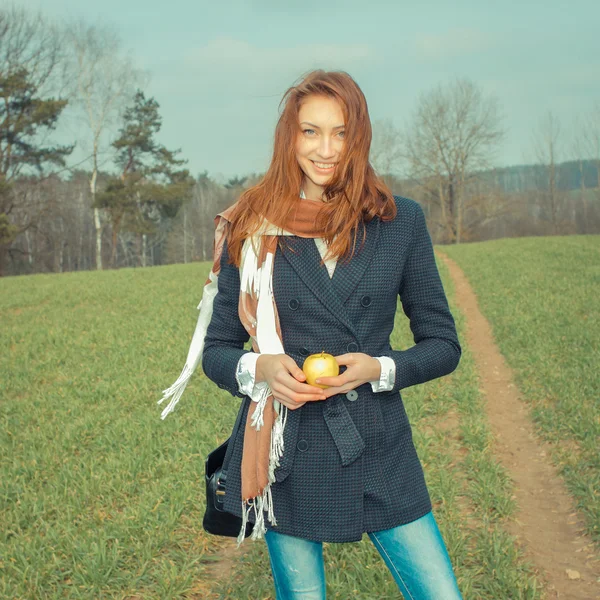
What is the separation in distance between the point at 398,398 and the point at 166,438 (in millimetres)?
4515

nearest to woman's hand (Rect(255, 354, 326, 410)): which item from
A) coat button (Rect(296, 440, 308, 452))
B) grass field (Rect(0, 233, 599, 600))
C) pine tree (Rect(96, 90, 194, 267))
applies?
coat button (Rect(296, 440, 308, 452))

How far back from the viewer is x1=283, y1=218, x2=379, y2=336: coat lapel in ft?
6.59

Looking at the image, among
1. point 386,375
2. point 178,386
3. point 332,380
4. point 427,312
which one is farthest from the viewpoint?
point 178,386

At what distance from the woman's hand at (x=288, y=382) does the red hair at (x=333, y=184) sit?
36 centimetres

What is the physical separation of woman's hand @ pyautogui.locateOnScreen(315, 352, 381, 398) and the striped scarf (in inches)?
9.1

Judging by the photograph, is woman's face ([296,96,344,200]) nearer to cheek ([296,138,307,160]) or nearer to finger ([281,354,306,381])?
cheek ([296,138,307,160])

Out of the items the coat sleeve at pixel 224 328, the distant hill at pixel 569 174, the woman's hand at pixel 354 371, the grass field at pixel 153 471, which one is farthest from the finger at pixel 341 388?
the distant hill at pixel 569 174

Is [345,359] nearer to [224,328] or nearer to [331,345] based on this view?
[331,345]

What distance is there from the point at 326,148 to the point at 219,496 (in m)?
1.10

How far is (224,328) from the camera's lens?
2191 mm

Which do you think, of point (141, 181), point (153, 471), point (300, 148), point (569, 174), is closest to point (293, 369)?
point (300, 148)

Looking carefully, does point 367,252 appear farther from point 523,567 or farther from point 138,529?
point 138,529

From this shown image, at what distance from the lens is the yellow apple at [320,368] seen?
6.06 feet

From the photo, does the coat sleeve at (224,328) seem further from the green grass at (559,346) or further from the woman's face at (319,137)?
the green grass at (559,346)
